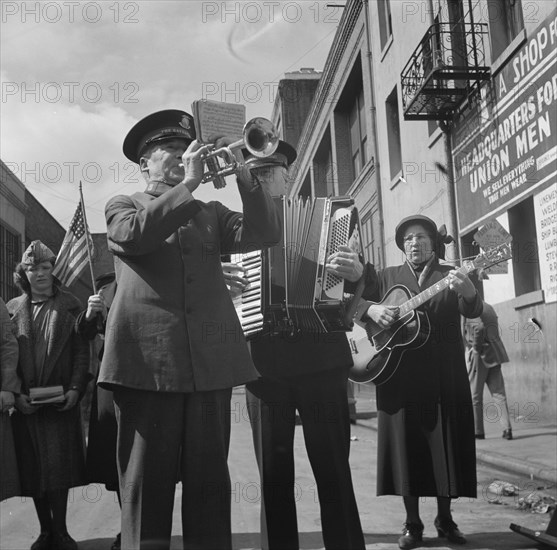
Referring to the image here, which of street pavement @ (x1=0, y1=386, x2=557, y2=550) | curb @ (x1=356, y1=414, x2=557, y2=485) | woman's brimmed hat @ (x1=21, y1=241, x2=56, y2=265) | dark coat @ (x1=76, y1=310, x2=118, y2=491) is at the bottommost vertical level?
street pavement @ (x1=0, y1=386, x2=557, y2=550)

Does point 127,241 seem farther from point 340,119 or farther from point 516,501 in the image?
point 340,119

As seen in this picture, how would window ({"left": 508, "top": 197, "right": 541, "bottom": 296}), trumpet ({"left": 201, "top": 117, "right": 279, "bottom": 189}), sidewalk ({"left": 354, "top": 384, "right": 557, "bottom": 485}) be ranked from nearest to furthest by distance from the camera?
trumpet ({"left": 201, "top": 117, "right": 279, "bottom": 189}) < sidewalk ({"left": 354, "top": 384, "right": 557, "bottom": 485}) < window ({"left": 508, "top": 197, "right": 541, "bottom": 296})

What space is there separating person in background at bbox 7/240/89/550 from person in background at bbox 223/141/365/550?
1.60 meters

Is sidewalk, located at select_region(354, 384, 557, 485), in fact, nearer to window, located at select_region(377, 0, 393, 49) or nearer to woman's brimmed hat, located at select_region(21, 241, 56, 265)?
woman's brimmed hat, located at select_region(21, 241, 56, 265)

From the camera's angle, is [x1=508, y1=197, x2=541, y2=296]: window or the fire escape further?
the fire escape

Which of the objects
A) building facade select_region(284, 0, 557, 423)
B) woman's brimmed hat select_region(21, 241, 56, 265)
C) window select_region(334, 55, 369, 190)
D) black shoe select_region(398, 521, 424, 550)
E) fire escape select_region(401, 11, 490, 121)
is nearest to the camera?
black shoe select_region(398, 521, 424, 550)

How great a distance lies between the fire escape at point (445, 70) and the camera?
13.4m

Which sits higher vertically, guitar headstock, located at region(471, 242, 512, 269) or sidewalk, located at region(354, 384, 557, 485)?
guitar headstock, located at region(471, 242, 512, 269)

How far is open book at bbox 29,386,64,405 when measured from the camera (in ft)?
16.1

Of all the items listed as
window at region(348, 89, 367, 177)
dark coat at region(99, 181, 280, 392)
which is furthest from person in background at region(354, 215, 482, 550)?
window at region(348, 89, 367, 177)

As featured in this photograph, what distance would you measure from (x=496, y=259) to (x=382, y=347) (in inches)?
35.5

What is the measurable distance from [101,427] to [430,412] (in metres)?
2.08

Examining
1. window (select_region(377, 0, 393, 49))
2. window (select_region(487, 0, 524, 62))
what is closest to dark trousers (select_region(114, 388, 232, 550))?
window (select_region(487, 0, 524, 62))

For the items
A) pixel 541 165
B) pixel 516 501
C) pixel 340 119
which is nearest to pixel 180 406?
pixel 516 501
